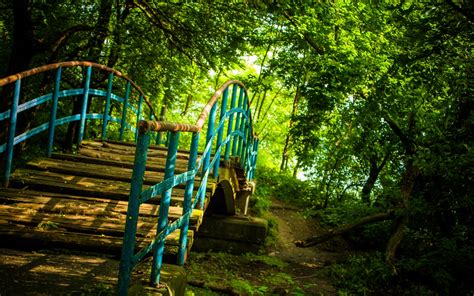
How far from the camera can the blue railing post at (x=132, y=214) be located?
223 cm

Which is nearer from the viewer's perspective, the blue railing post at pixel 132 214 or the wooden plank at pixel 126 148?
the blue railing post at pixel 132 214

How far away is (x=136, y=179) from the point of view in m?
2.22

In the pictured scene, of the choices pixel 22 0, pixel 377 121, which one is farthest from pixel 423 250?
pixel 22 0

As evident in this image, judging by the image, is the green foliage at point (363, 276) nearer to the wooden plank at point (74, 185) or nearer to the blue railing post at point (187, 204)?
the wooden plank at point (74, 185)

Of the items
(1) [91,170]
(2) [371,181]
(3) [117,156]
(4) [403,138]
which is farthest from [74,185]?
(2) [371,181]

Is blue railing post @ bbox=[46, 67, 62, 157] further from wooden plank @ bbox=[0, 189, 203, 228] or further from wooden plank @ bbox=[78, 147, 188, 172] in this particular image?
wooden plank @ bbox=[0, 189, 203, 228]

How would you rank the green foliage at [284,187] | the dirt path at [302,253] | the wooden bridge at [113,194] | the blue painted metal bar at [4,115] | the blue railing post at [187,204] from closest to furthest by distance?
the wooden bridge at [113,194]
the blue railing post at [187,204]
the blue painted metal bar at [4,115]
the dirt path at [302,253]
the green foliage at [284,187]

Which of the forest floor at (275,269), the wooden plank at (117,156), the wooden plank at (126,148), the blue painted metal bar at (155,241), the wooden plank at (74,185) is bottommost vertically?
the forest floor at (275,269)

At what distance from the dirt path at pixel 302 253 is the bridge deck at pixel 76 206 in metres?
4.35

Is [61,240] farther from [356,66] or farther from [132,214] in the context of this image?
[356,66]

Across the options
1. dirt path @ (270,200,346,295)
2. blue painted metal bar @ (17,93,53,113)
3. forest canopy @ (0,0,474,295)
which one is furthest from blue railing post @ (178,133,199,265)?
dirt path @ (270,200,346,295)

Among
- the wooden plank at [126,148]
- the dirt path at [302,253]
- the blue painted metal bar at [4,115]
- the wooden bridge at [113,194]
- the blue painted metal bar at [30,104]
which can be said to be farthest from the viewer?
the dirt path at [302,253]

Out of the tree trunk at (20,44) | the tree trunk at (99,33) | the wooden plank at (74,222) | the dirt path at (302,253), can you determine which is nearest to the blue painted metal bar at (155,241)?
the wooden plank at (74,222)

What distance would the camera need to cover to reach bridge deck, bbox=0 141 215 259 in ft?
10.4
